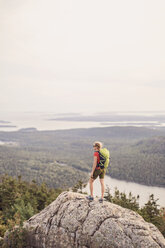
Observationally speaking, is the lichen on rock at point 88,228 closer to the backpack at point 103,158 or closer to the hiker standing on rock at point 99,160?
the hiker standing on rock at point 99,160

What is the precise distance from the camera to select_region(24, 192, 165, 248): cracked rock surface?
1666 centimetres

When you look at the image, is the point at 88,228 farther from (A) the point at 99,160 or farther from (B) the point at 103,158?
(B) the point at 103,158

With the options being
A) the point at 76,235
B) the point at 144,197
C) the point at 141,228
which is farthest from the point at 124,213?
the point at 144,197

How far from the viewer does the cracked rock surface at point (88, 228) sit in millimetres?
16656

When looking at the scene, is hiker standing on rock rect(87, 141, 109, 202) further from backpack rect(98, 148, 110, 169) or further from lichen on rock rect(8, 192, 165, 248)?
lichen on rock rect(8, 192, 165, 248)

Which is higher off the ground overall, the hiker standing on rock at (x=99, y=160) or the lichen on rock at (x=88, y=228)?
the hiker standing on rock at (x=99, y=160)

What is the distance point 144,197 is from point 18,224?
6772 inches

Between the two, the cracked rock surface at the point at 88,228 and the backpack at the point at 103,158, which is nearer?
the cracked rock surface at the point at 88,228

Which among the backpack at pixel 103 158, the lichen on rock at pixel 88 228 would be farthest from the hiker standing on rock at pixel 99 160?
the lichen on rock at pixel 88 228

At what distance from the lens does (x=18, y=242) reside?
18.9 m

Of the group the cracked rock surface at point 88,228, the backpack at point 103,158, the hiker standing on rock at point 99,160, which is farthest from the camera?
the backpack at point 103,158

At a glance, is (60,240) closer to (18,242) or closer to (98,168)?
(18,242)

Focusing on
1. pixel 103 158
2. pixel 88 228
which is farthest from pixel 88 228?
pixel 103 158

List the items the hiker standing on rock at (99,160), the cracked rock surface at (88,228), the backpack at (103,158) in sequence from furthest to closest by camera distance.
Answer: the backpack at (103,158) < the hiker standing on rock at (99,160) < the cracked rock surface at (88,228)
